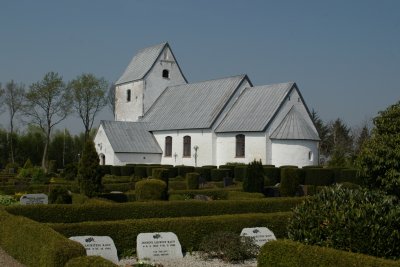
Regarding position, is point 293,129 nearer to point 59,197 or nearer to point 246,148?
point 246,148

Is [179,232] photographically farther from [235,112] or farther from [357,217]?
[235,112]

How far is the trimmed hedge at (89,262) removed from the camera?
234 inches

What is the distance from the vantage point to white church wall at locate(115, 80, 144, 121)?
4091 cm

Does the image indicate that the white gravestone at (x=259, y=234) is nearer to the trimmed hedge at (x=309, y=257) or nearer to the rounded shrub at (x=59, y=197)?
the trimmed hedge at (x=309, y=257)

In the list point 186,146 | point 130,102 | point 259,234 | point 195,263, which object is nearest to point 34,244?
point 195,263

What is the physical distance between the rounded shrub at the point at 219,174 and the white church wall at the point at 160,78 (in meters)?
14.3

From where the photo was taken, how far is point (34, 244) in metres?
7.90

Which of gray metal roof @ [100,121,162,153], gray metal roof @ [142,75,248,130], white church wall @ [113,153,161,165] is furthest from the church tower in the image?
white church wall @ [113,153,161,165]

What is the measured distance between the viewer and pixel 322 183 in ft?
84.7

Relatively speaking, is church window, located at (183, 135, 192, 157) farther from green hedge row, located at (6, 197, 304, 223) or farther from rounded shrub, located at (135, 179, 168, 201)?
green hedge row, located at (6, 197, 304, 223)

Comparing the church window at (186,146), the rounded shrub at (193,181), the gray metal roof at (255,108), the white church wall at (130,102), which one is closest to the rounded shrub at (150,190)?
the rounded shrub at (193,181)

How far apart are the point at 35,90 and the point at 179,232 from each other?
40.4 m

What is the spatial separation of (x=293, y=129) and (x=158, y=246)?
21802mm

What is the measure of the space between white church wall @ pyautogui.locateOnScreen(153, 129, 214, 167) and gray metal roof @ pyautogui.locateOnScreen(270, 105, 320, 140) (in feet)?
16.9
